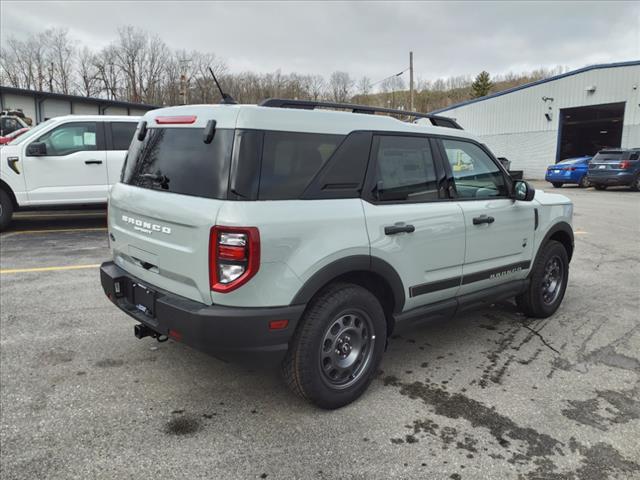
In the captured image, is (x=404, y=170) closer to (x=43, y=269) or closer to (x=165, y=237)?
(x=165, y=237)

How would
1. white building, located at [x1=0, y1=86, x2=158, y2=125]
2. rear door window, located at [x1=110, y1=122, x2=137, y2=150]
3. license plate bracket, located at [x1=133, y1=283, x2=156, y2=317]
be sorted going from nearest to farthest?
license plate bracket, located at [x1=133, y1=283, x2=156, y2=317] → rear door window, located at [x1=110, y1=122, x2=137, y2=150] → white building, located at [x1=0, y1=86, x2=158, y2=125]

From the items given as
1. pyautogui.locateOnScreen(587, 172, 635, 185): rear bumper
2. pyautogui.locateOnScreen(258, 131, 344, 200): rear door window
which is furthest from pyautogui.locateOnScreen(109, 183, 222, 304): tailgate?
pyautogui.locateOnScreen(587, 172, 635, 185): rear bumper

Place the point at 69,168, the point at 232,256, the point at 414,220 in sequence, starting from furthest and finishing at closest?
1. the point at 69,168
2. the point at 414,220
3. the point at 232,256

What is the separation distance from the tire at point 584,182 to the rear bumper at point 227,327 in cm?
2143

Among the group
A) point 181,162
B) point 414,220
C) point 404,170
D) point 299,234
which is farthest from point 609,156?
point 181,162

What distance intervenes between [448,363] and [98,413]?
8.30 feet

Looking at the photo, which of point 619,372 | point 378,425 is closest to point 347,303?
point 378,425

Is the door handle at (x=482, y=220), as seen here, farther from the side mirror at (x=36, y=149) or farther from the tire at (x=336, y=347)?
the side mirror at (x=36, y=149)

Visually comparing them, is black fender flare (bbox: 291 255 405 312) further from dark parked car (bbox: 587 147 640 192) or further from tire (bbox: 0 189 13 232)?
dark parked car (bbox: 587 147 640 192)

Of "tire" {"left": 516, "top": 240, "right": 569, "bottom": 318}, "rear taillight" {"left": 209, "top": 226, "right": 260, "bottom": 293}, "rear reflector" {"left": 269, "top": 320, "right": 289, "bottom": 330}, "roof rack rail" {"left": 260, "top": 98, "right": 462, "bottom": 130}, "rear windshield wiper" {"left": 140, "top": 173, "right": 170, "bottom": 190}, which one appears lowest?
"tire" {"left": 516, "top": 240, "right": 569, "bottom": 318}

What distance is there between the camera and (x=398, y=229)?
10.5 feet

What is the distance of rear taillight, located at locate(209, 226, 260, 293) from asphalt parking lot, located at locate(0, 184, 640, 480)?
588 mm

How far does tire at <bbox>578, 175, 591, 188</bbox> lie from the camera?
2088 cm

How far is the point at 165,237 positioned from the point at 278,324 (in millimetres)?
878
